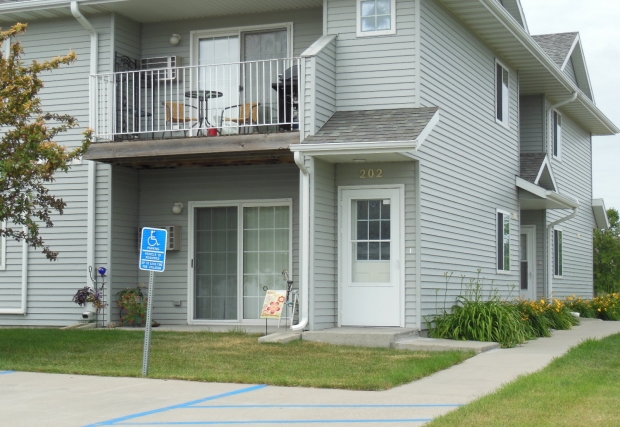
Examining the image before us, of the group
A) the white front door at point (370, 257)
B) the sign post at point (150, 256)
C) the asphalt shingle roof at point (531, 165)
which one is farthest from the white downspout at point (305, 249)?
the asphalt shingle roof at point (531, 165)

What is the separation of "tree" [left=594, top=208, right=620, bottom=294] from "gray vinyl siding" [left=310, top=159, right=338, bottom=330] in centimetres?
1739

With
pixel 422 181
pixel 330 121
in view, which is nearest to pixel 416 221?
pixel 422 181

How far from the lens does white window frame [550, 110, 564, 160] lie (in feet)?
72.9

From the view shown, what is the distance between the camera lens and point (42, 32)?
16359 mm

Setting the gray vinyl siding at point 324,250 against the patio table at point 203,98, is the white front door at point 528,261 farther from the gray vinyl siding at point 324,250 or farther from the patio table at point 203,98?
the patio table at point 203,98

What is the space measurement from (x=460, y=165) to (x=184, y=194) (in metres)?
4.83

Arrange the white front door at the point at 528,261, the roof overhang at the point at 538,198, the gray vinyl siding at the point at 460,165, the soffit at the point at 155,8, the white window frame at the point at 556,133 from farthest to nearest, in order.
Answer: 1. the white window frame at the point at 556,133
2. the white front door at the point at 528,261
3. the roof overhang at the point at 538,198
4. the soffit at the point at 155,8
5. the gray vinyl siding at the point at 460,165

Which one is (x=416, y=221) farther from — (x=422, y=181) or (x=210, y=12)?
(x=210, y=12)

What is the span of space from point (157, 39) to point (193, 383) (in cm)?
831

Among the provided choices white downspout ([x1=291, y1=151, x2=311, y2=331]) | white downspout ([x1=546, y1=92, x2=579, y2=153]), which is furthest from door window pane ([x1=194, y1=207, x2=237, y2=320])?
white downspout ([x1=546, y1=92, x2=579, y2=153])

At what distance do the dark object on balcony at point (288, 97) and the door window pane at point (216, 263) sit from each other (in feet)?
6.92

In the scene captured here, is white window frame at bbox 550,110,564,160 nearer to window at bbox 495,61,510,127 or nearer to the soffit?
window at bbox 495,61,510,127

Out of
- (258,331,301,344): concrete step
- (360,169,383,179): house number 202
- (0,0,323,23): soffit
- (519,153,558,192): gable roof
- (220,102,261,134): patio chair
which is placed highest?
(0,0,323,23): soffit

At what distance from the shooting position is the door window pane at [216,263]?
15789 millimetres
